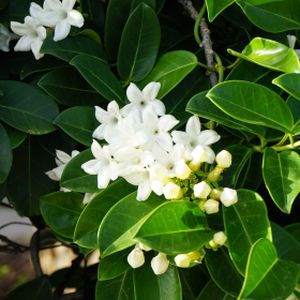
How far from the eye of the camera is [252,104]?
1.03 meters

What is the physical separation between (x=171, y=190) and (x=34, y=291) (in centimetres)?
75

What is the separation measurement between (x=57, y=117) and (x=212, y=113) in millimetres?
262

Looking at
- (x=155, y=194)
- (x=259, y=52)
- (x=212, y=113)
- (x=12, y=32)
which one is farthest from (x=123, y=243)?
(x=12, y=32)

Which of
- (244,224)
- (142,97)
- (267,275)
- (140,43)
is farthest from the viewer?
(140,43)

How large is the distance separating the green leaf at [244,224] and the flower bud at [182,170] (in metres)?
0.09

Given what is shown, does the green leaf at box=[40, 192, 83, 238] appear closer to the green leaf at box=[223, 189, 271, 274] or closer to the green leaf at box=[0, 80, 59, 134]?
the green leaf at box=[0, 80, 59, 134]

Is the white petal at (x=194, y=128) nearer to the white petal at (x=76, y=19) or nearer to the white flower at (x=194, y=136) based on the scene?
the white flower at (x=194, y=136)

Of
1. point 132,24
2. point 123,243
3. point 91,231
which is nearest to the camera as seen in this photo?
point 123,243

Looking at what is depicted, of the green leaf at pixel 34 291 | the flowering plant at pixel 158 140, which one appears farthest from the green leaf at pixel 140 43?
the green leaf at pixel 34 291

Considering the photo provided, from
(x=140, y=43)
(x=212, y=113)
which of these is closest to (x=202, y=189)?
(x=212, y=113)

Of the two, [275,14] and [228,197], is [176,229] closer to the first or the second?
[228,197]

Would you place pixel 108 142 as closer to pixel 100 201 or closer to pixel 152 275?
pixel 100 201

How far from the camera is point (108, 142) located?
41.4 inches

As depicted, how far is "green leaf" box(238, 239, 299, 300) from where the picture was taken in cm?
87
